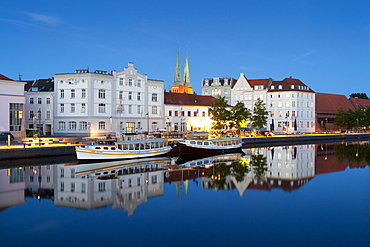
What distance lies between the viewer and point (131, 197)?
24.2 m

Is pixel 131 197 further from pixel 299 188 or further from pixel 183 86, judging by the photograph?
pixel 183 86

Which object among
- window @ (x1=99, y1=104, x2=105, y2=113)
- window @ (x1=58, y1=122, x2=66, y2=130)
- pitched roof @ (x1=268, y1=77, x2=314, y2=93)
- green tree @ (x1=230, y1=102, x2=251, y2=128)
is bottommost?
window @ (x1=58, y1=122, x2=66, y2=130)

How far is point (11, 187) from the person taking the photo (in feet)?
88.3

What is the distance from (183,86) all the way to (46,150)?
102 m

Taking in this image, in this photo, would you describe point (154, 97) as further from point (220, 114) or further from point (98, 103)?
point (220, 114)

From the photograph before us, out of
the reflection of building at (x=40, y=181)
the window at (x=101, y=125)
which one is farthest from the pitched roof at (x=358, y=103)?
the reflection of building at (x=40, y=181)

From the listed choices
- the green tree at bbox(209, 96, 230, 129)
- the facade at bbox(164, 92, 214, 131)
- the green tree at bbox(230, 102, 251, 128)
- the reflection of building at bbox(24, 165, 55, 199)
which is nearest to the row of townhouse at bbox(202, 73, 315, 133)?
the green tree at bbox(230, 102, 251, 128)

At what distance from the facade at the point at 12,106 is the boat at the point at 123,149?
17.1 m

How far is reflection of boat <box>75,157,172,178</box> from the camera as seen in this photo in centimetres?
3319

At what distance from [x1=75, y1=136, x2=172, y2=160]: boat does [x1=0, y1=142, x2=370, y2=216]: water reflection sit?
4.32 feet

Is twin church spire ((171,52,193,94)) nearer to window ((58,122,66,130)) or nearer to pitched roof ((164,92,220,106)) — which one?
pitched roof ((164,92,220,106))

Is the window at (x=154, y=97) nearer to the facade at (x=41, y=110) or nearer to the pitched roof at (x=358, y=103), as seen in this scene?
the facade at (x=41, y=110)

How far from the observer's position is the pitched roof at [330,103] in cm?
10813

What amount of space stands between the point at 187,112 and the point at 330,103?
57.5 m
